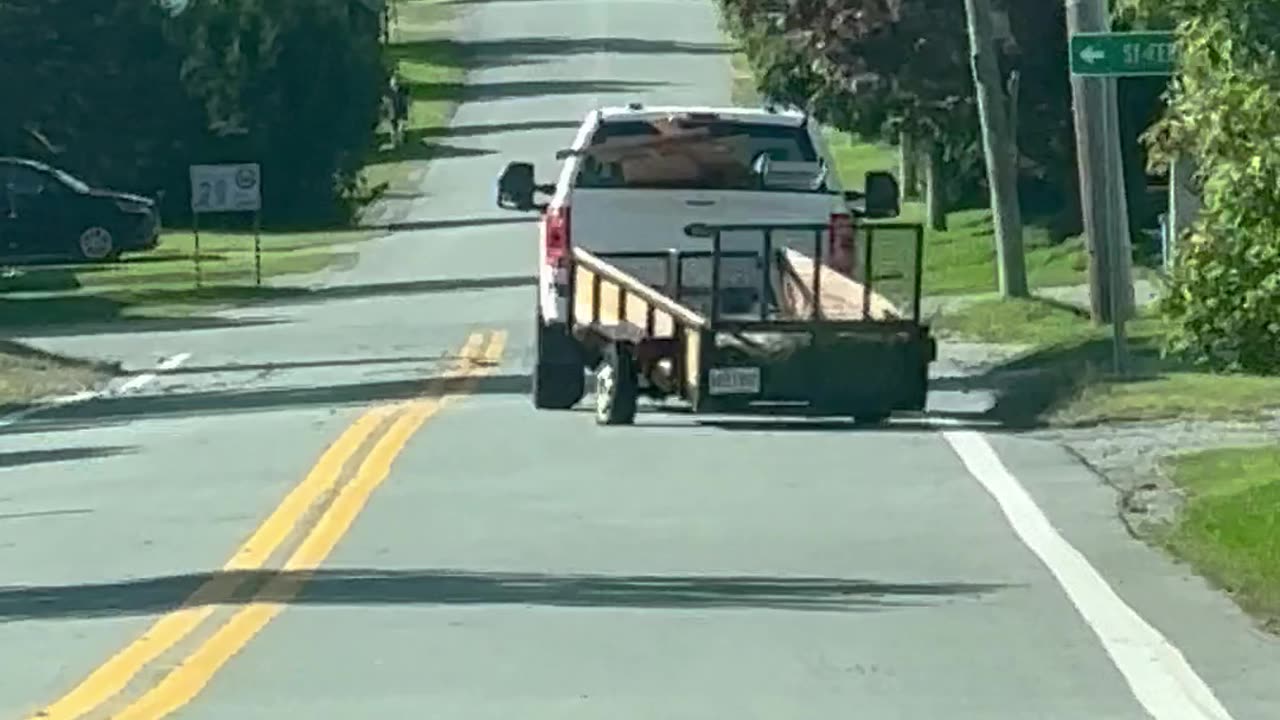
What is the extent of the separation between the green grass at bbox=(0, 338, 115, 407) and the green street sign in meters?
10.1

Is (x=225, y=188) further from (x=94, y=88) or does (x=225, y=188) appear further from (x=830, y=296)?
(x=830, y=296)

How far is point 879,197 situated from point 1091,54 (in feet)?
7.06

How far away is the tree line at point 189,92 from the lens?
64250mm

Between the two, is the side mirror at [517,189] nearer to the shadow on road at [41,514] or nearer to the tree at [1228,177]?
the tree at [1228,177]

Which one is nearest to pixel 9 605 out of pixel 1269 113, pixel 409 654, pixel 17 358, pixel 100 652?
pixel 100 652

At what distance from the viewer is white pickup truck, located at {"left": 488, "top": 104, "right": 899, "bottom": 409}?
23.9 meters

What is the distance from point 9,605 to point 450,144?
217 ft

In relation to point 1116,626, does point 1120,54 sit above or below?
above

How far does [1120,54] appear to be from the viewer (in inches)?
939

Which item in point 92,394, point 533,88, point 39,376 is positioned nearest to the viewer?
point 92,394

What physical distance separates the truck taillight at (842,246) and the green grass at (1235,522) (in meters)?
4.58

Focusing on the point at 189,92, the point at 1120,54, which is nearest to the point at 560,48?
the point at 189,92

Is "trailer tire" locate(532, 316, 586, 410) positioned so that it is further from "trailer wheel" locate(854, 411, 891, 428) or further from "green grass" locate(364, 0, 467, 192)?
"green grass" locate(364, 0, 467, 192)

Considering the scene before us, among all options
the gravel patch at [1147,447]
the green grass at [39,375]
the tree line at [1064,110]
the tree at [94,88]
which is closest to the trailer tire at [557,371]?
the gravel patch at [1147,447]
